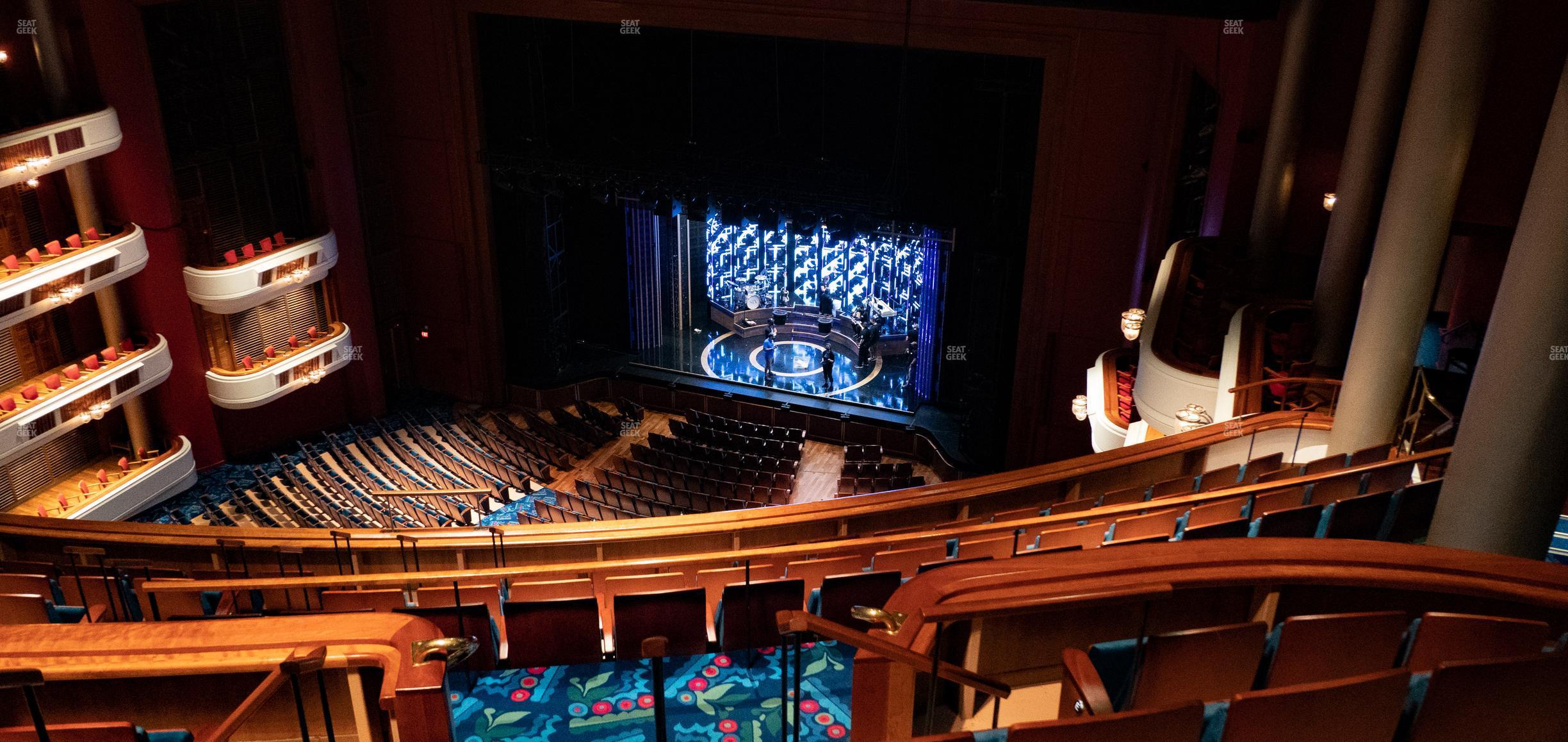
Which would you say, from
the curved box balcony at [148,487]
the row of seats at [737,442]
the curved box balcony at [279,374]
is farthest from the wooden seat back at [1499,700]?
the curved box balcony at [279,374]

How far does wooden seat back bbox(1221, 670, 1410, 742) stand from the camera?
2.33 m

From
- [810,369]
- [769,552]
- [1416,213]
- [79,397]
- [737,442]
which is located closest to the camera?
[769,552]

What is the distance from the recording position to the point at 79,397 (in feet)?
33.4

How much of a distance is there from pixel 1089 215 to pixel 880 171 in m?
2.36

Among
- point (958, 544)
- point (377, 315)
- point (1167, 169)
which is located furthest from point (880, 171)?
point (958, 544)

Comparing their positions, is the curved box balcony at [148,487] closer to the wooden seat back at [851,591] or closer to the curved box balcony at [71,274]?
the curved box balcony at [71,274]

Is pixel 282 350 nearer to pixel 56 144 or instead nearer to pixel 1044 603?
pixel 56 144

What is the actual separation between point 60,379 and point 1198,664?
11.1 metres

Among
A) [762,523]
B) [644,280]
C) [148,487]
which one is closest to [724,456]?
[644,280]

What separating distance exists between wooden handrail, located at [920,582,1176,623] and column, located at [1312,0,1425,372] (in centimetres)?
464

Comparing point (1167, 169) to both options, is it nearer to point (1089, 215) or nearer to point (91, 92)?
point (1089, 215)

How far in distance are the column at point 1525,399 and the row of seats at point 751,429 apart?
9150 millimetres

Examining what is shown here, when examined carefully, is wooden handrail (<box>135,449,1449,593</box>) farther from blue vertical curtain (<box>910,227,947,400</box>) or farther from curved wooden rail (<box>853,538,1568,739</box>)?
blue vertical curtain (<box>910,227,947,400</box>)

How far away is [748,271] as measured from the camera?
619 inches
